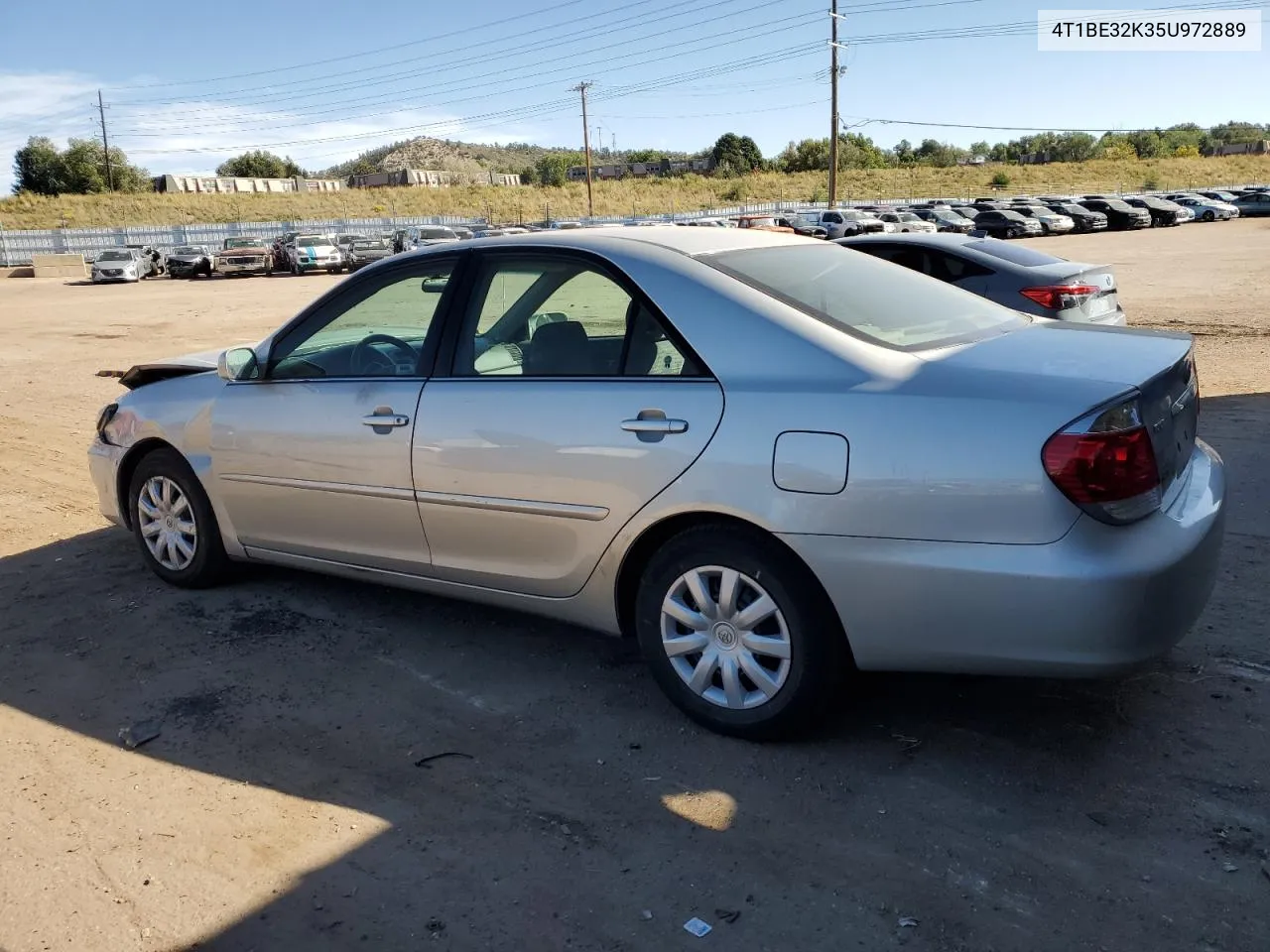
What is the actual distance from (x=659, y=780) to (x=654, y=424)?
3.65 ft

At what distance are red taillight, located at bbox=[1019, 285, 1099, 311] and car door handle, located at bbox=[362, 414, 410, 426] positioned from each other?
6.21 metres

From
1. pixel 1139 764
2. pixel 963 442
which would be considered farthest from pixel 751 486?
pixel 1139 764

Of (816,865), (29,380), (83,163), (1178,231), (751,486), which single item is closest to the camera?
(816,865)

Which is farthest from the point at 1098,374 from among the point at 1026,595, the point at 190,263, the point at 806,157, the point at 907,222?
the point at 806,157

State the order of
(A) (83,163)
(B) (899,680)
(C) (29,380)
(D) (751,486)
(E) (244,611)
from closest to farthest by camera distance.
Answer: (D) (751,486), (B) (899,680), (E) (244,611), (C) (29,380), (A) (83,163)

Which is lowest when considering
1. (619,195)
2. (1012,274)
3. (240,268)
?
(1012,274)

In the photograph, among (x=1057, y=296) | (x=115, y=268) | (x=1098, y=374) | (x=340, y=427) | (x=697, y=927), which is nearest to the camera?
(x=697, y=927)

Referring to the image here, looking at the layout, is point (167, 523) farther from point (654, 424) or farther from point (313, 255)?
point (313, 255)

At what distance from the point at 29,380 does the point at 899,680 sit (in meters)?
12.6

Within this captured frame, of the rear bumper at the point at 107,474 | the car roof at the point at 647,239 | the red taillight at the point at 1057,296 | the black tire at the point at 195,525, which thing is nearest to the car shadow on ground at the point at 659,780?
the black tire at the point at 195,525

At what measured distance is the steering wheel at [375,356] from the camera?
171 inches

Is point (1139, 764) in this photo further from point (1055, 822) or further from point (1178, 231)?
point (1178, 231)

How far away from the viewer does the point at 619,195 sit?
81938mm

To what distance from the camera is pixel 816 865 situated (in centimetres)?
288
